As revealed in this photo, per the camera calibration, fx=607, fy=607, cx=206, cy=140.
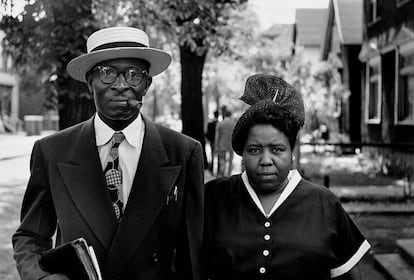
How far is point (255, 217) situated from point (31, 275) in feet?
3.17

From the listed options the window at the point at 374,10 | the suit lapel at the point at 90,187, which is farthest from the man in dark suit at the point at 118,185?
the window at the point at 374,10

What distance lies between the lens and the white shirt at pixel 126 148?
2.54 metres

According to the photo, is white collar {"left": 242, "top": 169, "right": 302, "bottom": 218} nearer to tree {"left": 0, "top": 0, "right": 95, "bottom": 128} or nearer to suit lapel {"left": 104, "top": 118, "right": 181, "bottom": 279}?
suit lapel {"left": 104, "top": 118, "right": 181, "bottom": 279}

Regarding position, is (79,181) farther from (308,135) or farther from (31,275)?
(308,135)

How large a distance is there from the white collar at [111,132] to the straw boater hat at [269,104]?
0.45 meters

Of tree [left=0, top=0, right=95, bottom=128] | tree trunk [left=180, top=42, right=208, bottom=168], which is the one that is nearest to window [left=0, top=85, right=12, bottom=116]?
tree trunk [left=180, top=42, right=208, bottom=168]

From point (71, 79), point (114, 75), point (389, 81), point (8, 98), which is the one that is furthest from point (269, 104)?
point (8, 98)

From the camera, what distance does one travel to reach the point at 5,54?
7.69 m

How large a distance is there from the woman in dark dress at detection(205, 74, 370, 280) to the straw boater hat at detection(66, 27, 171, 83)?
1.67 feet

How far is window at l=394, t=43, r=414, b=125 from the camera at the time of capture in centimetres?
1550

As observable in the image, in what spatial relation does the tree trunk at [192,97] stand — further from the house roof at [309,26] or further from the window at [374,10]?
the house roof at [309,26]

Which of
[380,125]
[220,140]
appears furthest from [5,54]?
[380,125]

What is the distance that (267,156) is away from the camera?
2.58 meters

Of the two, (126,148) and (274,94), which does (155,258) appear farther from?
(274,94)
